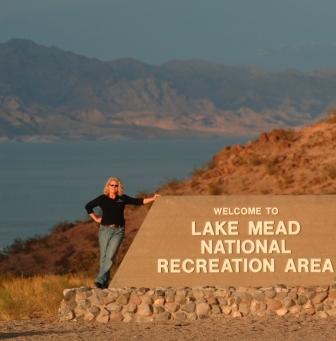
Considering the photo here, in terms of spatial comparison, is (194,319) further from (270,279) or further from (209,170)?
(209,170)

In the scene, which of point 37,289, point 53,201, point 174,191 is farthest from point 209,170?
point 53,201

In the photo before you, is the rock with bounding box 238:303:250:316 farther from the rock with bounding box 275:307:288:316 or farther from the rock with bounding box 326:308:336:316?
the rock with bounding box 326:308:336:316

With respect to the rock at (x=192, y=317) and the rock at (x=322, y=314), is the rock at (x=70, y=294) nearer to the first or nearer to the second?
the rock at (x=192, y=317)

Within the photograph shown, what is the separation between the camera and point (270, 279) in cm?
1585

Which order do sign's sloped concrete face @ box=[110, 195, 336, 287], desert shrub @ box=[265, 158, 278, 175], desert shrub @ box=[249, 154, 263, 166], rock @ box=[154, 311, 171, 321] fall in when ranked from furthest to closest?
desert shrub @ box=[249, 154, 263, 166] < desert shrub @ box=[265, 158, 278, 175] < sign's sloped concrete face @ box=[110, 195, 336, 287] < rock @ box=[154, 311, 171, 321]

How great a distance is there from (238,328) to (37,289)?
414 cm

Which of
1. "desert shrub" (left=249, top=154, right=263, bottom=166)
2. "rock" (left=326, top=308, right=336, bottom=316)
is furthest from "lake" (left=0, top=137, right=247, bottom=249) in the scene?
"rock" (left=326, top=308, right=336, bottom=316)

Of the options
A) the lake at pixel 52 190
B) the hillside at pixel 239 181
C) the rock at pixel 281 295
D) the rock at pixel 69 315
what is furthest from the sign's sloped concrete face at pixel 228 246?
the lake at pixel 52 190

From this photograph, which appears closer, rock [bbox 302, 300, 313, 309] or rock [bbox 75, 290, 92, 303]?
rock [bbox 75, 290, 92, 303]

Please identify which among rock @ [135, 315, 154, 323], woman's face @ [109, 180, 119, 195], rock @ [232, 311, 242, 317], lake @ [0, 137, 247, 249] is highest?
lake @ [0, 137, 247, 249]

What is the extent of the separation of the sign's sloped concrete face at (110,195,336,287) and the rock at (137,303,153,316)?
0.47 m

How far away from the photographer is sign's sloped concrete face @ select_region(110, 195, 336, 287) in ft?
52.0

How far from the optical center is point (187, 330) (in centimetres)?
1448

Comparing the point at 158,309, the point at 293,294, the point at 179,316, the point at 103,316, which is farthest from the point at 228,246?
the point at 103,316
